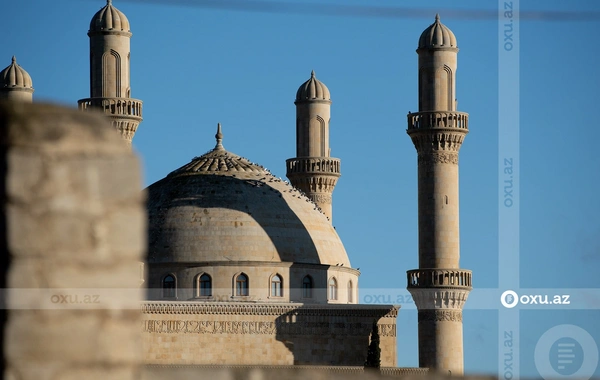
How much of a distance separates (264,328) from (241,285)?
7.61 feet

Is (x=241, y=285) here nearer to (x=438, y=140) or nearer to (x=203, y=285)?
(x=203, y=285)

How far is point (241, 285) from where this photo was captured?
155 ft

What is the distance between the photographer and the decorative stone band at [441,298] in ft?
145

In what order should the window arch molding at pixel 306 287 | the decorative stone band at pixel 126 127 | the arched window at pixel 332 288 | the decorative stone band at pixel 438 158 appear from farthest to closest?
the arched window at pixel 332 288 < the window arch molding at pixel 306 287 < the decorative stone band at pixel 126 127 < the decorative stone band at pixel 438 158

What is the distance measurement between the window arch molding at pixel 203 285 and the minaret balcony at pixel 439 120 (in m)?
7.50

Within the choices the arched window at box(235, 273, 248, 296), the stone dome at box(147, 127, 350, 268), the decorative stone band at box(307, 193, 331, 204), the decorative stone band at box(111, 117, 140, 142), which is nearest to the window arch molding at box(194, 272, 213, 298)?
the stone dome at box(147, 127, 350, 268)

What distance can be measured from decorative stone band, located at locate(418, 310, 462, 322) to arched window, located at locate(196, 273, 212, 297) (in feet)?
22.0

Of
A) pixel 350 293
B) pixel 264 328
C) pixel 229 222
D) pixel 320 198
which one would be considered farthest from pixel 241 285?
pixel 320 198

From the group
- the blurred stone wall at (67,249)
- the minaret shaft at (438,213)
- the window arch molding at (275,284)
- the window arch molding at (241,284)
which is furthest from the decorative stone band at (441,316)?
the blurred stone wall at (67,249)

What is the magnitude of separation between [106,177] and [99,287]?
44cm

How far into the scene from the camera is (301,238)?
48.2 m

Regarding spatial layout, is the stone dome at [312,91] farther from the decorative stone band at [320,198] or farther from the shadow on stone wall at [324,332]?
the shadow on stone wall at [324,332]

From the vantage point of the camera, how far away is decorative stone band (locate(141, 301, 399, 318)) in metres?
44.7

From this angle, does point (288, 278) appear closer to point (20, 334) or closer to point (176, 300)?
point (176, 300)
